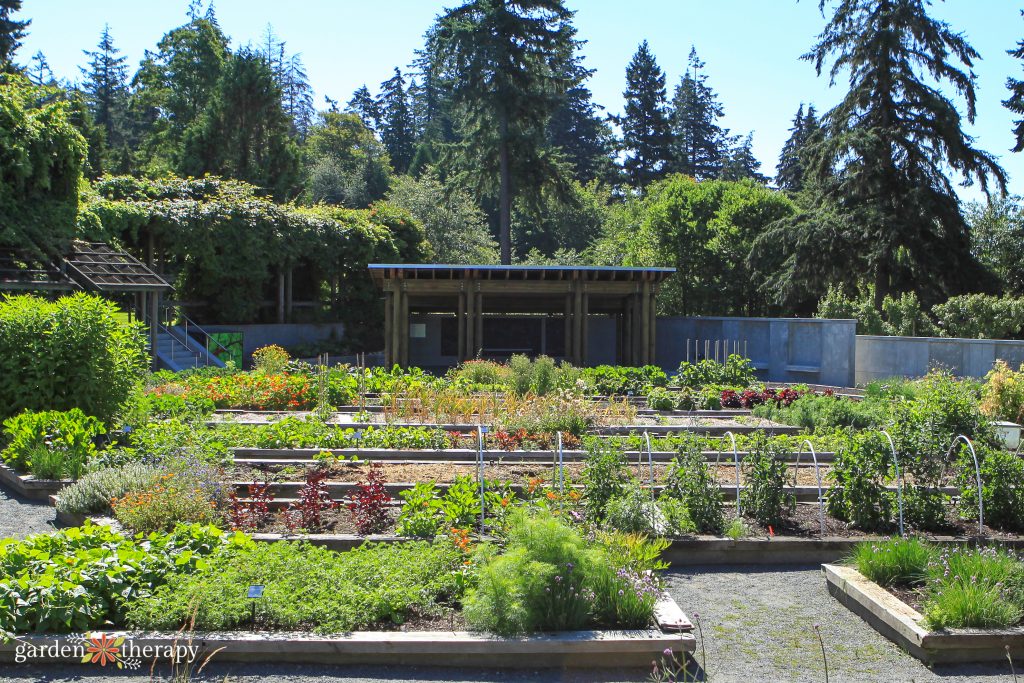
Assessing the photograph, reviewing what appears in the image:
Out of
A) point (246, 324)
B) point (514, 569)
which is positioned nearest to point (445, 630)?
point (514, 569)

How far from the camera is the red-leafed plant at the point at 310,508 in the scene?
7358mm

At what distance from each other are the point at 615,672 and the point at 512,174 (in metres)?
30.0

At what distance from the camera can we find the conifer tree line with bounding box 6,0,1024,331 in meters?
27.2

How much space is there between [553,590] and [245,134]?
34373 millimetres

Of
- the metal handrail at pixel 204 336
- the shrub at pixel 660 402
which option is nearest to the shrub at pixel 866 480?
the shrub at pixel 660 402

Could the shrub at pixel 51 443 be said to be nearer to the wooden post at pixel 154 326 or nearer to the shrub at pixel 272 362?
the shrub at pixel 272 362

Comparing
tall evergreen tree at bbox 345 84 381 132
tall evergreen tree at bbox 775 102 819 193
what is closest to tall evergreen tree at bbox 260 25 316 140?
tall evergreen tree at bbox 345 84 381 132

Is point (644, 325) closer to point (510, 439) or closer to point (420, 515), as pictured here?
point (510, 439)

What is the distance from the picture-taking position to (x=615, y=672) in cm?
510

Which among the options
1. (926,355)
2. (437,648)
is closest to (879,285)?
(926,355)

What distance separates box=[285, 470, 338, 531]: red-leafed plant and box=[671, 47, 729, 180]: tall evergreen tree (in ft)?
171

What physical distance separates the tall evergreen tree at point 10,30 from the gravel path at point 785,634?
3472 centimetres

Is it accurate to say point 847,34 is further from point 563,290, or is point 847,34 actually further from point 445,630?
point 445,630

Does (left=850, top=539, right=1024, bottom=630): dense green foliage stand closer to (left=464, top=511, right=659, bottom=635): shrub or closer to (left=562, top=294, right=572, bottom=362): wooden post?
(left=464, top=511, right=659, bottom=635): shrub
